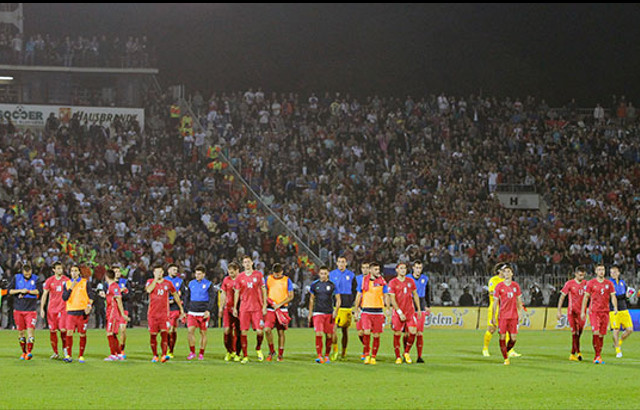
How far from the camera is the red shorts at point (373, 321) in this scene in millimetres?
21188

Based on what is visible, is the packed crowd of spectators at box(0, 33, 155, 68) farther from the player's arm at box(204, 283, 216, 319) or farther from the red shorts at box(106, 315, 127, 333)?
the red shorts at box(106, 315, 127, 333)

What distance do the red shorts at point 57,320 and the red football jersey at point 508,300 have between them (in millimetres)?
9644

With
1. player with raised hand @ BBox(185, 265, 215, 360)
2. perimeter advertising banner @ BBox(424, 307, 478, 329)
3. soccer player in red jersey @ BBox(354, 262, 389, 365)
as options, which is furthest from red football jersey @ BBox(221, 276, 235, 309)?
perimeter advertising banner @ BBox(424, 307, 478, 329)

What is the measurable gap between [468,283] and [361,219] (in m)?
7.16

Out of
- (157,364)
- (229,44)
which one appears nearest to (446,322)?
(157,364)

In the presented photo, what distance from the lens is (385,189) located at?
46.7m

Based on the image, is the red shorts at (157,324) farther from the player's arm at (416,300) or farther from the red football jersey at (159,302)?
the player's arm at (416,300)

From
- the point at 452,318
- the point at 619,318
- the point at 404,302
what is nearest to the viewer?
the point at 404,302

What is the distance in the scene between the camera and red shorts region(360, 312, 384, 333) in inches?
834

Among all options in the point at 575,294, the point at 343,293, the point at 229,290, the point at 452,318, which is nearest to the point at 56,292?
the point at 229,290

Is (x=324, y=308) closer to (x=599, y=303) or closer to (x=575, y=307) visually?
(x=575, y=307)

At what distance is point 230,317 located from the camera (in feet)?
70.4

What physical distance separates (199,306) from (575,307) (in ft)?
29.3

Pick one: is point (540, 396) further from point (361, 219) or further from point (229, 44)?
point (229, 44)
